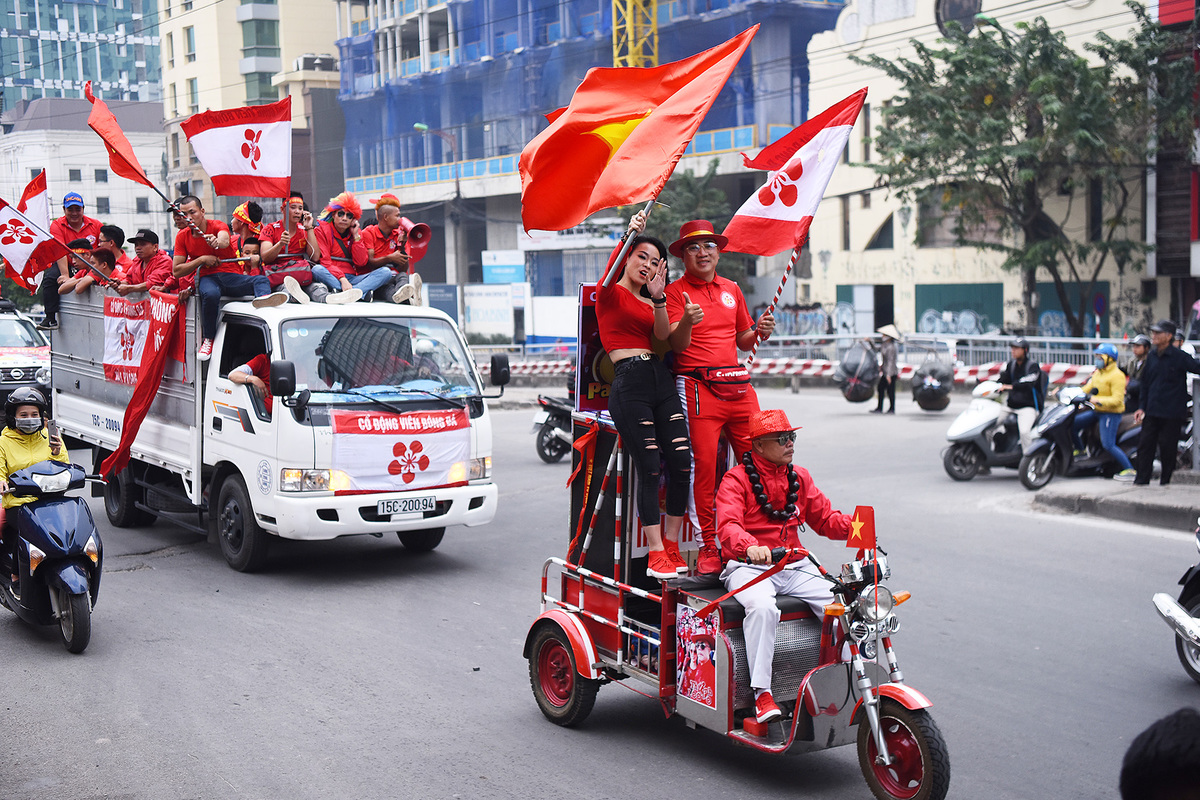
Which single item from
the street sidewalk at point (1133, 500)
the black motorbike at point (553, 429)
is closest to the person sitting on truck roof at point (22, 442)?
the black motorbike at point (553, 429)

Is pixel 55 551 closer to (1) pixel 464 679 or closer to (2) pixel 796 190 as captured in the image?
(1) pixel 464 679

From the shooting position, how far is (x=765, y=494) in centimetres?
553

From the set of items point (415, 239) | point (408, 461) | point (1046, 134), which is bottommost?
point (408, 461)

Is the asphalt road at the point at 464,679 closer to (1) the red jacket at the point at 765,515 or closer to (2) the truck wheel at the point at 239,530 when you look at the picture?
(2) the truck wheel at the point at 239,530

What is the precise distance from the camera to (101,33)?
3012 inches

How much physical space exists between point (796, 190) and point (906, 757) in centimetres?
324

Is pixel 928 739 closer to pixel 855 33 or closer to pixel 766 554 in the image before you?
pixel 766 554

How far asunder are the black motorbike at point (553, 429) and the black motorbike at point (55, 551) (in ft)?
29.0

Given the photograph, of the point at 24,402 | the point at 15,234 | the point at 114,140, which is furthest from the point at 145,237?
the point at 24,402

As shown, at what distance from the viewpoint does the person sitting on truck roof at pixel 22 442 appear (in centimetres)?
764

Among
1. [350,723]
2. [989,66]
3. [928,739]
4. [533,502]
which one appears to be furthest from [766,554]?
[989,66]

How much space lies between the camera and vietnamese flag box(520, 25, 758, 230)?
583cm

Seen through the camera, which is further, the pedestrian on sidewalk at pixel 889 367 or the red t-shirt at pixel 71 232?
the pedestrian on sidewalk at pixel 889 367

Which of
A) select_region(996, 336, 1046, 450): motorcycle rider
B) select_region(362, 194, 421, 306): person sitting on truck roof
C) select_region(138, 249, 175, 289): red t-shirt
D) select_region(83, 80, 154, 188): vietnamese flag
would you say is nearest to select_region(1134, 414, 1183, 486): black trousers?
select_region(996, 336, 1046, 450): motorcycle rider
